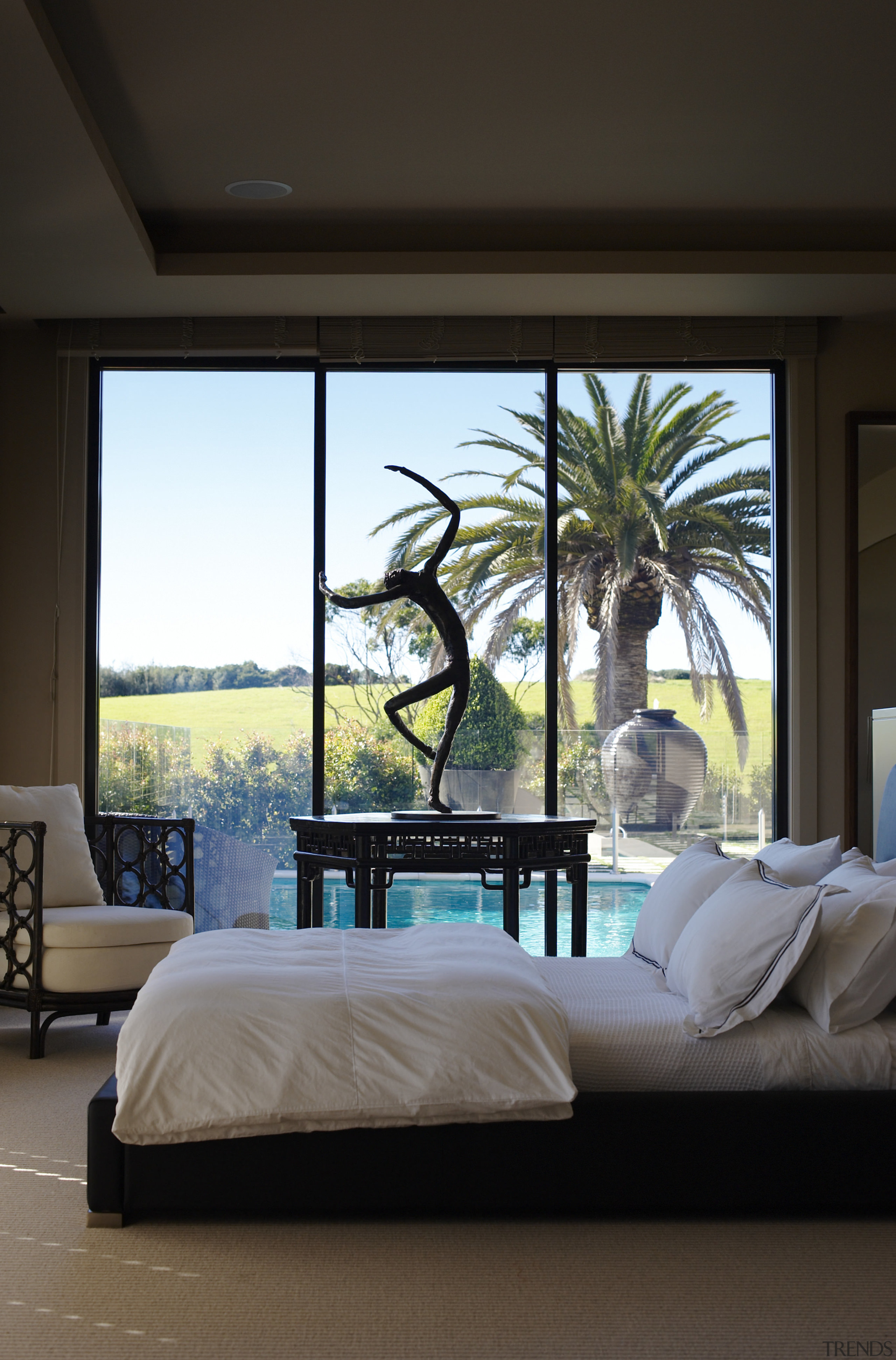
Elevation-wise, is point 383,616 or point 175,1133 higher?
point 383,616

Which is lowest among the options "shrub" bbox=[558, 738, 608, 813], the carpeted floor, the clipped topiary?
the carpeted floor

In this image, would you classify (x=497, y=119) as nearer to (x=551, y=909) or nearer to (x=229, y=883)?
(x=551, y=909)

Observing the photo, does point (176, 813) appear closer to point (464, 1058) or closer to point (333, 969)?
point (333, 969)

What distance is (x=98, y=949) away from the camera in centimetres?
378

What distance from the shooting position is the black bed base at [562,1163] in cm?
228

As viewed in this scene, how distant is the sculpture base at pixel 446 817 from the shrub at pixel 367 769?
2.83 feet

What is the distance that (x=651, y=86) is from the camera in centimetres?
353

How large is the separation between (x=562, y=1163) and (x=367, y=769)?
2922mm

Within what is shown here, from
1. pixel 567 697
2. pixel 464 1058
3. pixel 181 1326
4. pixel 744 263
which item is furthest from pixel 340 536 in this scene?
pixel 181 1326

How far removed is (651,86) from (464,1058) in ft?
9.97

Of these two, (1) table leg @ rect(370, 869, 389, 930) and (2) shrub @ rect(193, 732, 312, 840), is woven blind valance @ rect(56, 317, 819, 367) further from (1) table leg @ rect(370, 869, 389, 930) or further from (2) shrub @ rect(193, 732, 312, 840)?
(1) table leg @ rect(370, 869, 389, 930)

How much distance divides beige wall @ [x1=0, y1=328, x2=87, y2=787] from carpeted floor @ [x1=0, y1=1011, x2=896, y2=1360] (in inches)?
109

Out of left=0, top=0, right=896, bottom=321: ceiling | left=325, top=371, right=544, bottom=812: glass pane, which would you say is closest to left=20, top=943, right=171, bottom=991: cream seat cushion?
left=325, top=371, right=544, bottom=812: glass pane

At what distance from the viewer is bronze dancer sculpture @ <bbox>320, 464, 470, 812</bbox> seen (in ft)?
14.0
